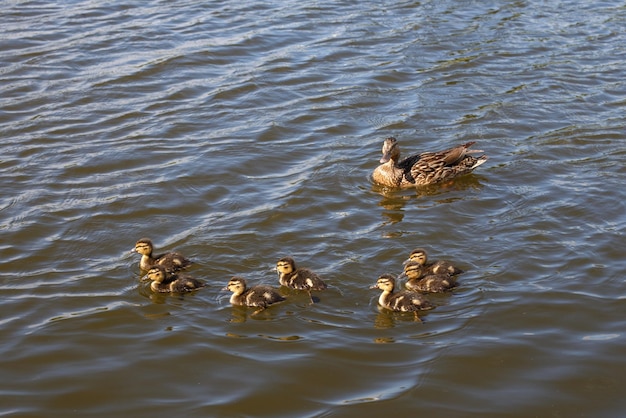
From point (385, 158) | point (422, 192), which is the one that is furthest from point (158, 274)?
point (422, 192)

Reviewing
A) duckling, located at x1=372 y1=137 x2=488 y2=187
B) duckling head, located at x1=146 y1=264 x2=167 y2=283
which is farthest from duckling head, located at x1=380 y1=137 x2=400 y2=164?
duckling head, located at x1=146 y1=264 x2=167 y2=283

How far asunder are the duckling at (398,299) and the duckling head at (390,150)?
250cm

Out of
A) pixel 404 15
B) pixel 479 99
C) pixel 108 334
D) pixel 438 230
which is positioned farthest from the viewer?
pixel 404 15

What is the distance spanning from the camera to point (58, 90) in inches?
434

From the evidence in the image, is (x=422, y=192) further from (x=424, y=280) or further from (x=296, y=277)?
(x=296, y=277)

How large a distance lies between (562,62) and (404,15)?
9.34 ft

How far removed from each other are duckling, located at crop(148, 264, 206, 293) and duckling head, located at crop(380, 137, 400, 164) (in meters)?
2.84

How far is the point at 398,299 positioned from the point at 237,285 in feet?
3.79

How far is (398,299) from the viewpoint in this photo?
671 cm

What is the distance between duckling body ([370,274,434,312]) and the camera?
6695 mm

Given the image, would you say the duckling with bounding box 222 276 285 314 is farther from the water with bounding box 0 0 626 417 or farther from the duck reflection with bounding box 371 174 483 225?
the duck reflection with bounding box 371 174 483 225

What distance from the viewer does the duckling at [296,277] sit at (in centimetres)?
689

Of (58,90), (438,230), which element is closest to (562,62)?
(438,230)

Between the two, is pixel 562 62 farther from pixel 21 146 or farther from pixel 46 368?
pixel 46 368
